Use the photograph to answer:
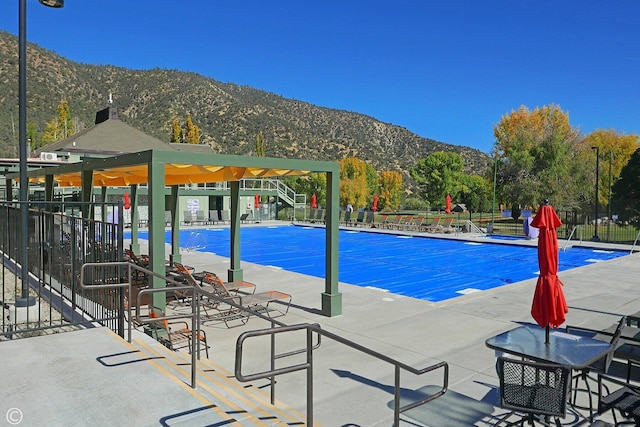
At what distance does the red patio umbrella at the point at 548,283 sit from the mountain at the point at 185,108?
256 ft

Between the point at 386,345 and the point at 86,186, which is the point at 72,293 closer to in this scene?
the point at 86,186

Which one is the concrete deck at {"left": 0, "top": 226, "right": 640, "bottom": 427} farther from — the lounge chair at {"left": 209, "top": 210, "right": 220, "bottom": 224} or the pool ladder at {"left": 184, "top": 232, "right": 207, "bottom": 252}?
the lounge chair at {"left": 209, "top": 210, "right": 220, "bottom": 224}

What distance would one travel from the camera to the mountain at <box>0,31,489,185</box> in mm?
85000

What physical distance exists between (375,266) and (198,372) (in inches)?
597

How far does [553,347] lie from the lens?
5.85 meters

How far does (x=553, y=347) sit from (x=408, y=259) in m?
16.4

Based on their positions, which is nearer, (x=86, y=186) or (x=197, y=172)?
(x=86, y=186)

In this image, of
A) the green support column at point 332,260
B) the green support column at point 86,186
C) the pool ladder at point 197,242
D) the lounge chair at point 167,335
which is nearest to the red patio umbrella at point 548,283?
the lounge chair at point 167,335

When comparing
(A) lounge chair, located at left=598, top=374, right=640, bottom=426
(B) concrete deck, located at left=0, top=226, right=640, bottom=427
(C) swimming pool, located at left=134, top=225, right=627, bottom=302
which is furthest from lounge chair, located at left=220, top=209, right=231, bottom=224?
(A) lounge chair, located at left=598, top=374, right=640, bottom=426

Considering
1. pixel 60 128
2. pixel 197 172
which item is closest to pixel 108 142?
pixel 197 172

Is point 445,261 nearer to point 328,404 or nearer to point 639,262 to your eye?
point 639,262

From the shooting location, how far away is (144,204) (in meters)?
41.5

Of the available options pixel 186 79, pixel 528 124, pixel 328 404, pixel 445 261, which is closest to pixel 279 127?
pixel 186 79

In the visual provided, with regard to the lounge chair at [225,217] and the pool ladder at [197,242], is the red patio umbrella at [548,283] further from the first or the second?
the lounge chair at [225,217]
